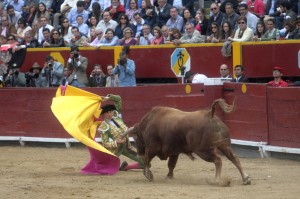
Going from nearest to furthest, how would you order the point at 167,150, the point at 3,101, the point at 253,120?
1. the point at 167,150
2. the point at 253,120
3. the point at 3,101

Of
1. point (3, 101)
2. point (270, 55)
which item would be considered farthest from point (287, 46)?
point (3, 101)

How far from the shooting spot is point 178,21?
16453mm

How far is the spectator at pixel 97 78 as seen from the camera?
53.3 ft

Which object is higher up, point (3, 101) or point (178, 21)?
point (178, 21)

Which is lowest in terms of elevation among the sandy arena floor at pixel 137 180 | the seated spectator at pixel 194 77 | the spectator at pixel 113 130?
the sandy arena floor at pixel 137 180

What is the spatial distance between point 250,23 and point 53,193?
21.0 ft

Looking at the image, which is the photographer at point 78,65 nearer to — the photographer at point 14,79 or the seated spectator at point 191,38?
the photographer at point 14,79

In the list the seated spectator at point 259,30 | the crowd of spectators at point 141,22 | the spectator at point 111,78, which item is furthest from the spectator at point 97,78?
the seated spectator at point 259,30

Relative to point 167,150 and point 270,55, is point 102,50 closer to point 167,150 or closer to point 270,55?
point 270,55

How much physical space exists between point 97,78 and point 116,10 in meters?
1.93

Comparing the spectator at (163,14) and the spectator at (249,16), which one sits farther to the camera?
the spectator at (163,14)

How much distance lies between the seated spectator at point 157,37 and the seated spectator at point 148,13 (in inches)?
25.4

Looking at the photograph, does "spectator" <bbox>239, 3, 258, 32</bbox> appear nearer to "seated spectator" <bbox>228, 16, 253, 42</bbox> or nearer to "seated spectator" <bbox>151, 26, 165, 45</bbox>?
"seated spectator" <bbox>228, 16, 253, 42</bbox>

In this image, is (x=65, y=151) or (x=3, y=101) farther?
(x=3, y=101)
